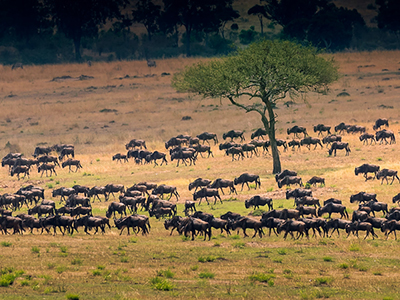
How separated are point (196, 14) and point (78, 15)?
2545 cm

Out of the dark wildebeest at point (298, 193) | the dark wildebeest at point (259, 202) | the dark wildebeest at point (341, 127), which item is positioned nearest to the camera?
the dark wildebeest at point (259, 202)

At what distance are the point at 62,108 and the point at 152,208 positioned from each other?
59040mm

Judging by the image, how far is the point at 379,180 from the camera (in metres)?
43.5

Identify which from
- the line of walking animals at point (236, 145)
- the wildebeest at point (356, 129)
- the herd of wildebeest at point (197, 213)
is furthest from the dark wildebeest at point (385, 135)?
the wildebeest at point (356, 129)

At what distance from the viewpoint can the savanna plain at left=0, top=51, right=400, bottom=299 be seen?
68.0 feet

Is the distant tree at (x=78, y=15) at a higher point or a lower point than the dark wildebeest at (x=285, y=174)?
higher

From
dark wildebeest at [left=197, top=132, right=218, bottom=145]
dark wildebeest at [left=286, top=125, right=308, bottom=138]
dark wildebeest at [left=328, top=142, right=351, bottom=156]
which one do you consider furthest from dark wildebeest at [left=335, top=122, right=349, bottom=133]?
dark wildebeest at [left=197, top=132, right=218, bottom=145]

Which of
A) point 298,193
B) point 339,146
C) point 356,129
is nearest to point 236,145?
point 339,146

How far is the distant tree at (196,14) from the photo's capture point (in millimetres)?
147125

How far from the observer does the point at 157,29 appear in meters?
159

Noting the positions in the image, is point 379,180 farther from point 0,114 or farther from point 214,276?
point 0,114

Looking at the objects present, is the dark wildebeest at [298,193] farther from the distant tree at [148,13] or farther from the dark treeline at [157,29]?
the distant tree at [148,13]

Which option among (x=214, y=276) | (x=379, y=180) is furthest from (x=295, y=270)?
(x=379, y=180)

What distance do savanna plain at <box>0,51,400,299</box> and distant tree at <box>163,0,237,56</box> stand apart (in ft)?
90.8
